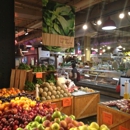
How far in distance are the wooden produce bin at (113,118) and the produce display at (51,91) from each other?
5.10 ft

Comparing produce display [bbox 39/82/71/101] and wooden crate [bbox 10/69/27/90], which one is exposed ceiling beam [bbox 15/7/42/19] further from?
produce display [bbox 39/82/71/101]

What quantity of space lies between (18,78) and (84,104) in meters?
2.18

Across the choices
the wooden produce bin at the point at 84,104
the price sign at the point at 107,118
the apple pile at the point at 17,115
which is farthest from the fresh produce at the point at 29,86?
the price sign at the point at 107,118

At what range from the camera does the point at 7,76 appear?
16.5ft

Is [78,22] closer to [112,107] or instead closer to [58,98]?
[58,98]

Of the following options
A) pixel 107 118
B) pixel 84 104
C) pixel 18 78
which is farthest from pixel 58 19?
pixel 107 118

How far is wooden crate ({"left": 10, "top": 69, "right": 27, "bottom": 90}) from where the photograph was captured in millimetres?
4760

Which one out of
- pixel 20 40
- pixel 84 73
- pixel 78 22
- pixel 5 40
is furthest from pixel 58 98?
pixel 20 40

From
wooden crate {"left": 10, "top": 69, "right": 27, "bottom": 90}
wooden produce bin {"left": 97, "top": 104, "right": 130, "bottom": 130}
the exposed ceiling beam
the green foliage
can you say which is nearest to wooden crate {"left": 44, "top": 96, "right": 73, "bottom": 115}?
wooden crate {"left": 10, "top": 69, "right": 27, "bottom": 90}

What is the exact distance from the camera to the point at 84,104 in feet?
17.3

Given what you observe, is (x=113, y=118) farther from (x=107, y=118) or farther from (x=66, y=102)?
(x=66, y=102)

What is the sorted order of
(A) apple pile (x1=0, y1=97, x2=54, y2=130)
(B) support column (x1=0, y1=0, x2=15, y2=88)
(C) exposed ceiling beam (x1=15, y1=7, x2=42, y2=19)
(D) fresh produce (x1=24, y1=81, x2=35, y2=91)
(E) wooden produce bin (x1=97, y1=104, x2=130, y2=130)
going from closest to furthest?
(A) apple pile (x1=0, y1=97, x2=54, y2=130), (E) wooden produce bin (x1=97, y1=104, x2=130, y2=130), (D) fresh produce (x1=24, y1=81, x2=35, y2=91), (B) support column (x1=0, y1=0, x2=15, y2=88), (C) exposed ceiling beam (x1=15, y1=7, x2=42, y2=19)

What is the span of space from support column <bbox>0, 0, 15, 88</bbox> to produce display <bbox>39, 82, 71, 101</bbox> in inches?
45.0

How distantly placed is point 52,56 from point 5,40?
30.2 feet
